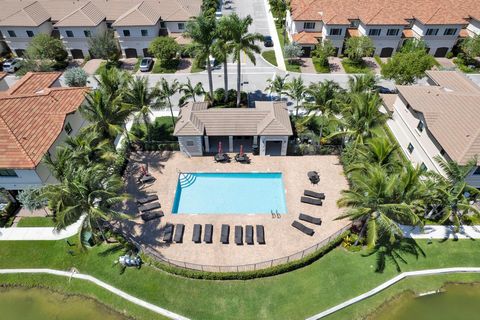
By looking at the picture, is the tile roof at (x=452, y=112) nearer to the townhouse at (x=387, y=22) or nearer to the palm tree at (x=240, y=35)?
the palm tree at (x=240, y=35)

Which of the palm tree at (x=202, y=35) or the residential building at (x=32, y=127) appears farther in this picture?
the palm tree at (x=202, y=35)

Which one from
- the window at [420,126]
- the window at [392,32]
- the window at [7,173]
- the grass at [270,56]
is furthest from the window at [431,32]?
the window at [7,173]

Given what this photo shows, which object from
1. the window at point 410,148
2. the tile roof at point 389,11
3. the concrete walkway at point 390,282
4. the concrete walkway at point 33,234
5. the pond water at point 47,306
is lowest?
the pond water at point 47,306

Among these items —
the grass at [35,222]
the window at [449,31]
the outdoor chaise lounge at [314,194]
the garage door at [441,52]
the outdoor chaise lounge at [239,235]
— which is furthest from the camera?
the garage door at [441,52]

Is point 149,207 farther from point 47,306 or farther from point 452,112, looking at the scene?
point 452,112

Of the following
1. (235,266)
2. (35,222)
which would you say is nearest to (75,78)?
(35,222)

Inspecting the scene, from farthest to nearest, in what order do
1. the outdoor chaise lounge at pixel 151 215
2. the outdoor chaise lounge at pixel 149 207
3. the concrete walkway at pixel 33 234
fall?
the outdoor chaise lounge at pixel 149 207
the outdoor chaise lounge at pixel 151 215
the concrete walkway at pixel 33 234
